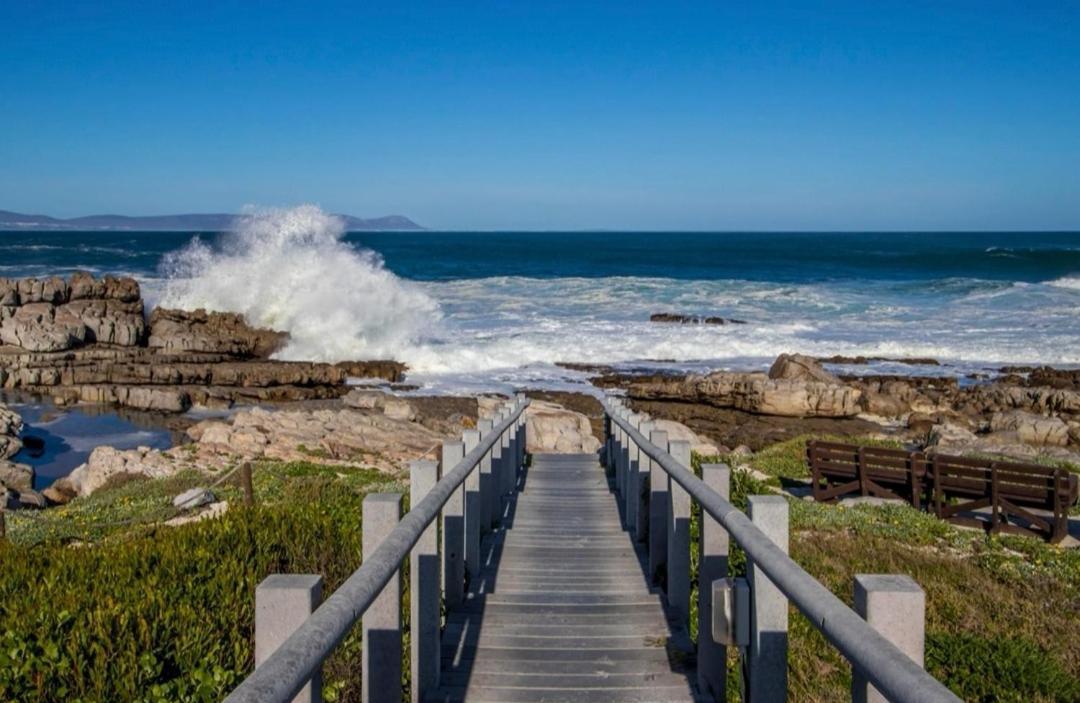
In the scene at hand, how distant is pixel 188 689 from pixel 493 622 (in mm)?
2029

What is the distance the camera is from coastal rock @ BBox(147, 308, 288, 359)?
36156 mm

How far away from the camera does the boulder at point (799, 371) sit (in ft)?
97.6

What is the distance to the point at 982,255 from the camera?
99.2 metres

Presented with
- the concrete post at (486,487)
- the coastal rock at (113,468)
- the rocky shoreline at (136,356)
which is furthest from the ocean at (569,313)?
the concrete post at (486,487)

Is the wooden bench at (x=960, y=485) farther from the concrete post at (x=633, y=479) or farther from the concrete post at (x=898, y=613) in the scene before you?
the concrete post at (x=898, y=613)

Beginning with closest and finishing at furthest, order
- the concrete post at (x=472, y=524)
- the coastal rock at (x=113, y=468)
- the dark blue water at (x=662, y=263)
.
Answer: the concrete post at (x=472, y=524) < the coastal rock at (x=113, y=468) < the dark blue water at (x=662, y=263)

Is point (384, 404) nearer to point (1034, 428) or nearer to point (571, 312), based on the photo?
point (1034, 428)

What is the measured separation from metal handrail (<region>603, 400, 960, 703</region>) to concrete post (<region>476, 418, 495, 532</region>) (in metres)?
4.11

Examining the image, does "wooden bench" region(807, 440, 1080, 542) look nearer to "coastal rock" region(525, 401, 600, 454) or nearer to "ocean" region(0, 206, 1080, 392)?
"coastal rock" region(525, 401, 600, 454)

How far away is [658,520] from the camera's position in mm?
6949

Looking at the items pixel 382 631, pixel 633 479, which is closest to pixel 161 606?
pixel 382 631

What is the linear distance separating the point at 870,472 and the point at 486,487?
9258 millimetres

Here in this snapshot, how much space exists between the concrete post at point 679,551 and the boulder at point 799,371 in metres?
24.3

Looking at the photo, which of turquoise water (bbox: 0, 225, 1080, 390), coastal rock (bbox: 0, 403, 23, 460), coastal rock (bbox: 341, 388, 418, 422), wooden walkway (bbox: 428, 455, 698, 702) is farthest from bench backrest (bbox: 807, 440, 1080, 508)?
turquoise water (bbox: 0, 225, 1080, 390)
